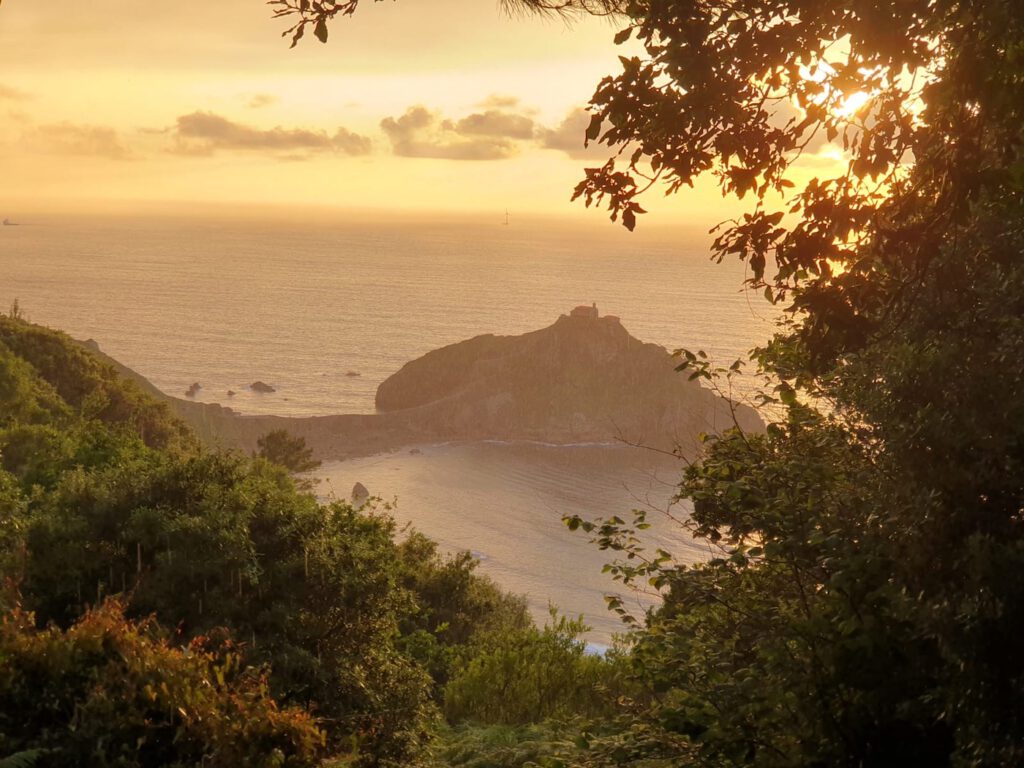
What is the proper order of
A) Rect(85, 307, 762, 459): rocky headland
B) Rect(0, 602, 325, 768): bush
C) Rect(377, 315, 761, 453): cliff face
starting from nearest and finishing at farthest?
Rect(0, 602, 325, 768): bush < Rect(85, 307, 762, 459): rocky headland < Rect(377, 315, 761, 453): cliff face

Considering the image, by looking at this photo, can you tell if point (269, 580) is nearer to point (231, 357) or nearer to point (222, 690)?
point (222, 690)

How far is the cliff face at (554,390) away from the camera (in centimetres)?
10306

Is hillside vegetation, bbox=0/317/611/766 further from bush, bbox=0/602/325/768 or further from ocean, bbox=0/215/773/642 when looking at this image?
ocean, bbox=0/215/773/642

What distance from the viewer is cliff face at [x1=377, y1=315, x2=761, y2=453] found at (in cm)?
10306

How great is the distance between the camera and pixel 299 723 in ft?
21.7

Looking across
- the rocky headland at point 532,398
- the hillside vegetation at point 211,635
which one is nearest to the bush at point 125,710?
the hillside vegetation at point 211,635

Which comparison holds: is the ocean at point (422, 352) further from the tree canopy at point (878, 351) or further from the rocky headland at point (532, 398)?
the tree canopy at point (878, 351)

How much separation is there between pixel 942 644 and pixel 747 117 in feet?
10.6

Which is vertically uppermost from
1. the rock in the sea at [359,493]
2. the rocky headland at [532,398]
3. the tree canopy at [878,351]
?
the tree canopy at [878,351]

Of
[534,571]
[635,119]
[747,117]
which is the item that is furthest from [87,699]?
[534,571]

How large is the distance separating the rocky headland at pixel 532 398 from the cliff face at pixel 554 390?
11 cm

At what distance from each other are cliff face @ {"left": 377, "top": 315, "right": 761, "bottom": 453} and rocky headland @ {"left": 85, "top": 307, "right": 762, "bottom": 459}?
0.11m

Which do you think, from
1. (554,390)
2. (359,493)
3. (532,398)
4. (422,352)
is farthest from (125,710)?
(422,352)

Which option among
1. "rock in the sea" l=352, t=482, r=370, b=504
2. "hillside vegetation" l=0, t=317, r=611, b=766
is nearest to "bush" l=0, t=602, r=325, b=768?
"hillside vegetation" l=0, t=317, r=611, b=766
